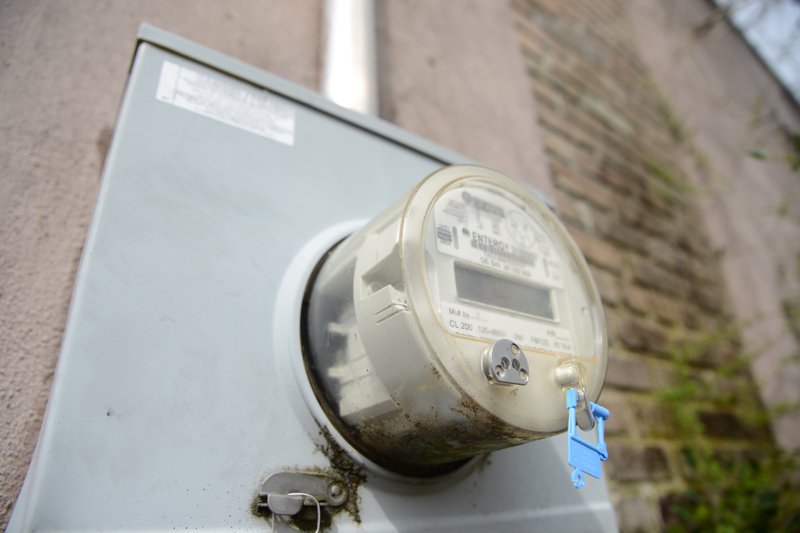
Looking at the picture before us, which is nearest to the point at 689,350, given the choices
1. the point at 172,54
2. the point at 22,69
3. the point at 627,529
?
the point at 627,529

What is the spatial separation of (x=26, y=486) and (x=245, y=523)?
15cm

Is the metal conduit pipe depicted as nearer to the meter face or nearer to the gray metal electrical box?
the gray metal electrical box

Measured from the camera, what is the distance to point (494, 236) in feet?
1.65

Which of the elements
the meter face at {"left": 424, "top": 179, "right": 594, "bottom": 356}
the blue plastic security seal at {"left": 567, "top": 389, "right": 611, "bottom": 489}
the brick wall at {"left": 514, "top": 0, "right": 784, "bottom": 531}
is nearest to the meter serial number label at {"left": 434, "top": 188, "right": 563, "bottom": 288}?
the meter face at {"left": 424, "top": 179, "right": 594, "bottom": 356}

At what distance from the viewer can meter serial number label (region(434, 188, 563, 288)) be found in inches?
18.4

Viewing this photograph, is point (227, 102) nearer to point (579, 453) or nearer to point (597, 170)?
point (579, 453)

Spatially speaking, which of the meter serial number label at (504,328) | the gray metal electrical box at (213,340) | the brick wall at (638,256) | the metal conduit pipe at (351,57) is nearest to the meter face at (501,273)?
the meter serial number label at (504,328)

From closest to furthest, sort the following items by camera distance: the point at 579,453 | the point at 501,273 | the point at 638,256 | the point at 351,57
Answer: the point at 579,453, the point at 501,273, the point at 351,57, the point at 638,256

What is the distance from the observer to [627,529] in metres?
0.83

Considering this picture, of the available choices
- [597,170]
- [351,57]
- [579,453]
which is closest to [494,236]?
[579,453]

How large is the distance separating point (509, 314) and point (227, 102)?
35cm

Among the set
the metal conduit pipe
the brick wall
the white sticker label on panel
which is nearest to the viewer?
the white sticker label on panel

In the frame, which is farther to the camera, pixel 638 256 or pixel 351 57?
pixel 638 256

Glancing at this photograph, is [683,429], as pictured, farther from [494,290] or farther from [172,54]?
[172,54]
